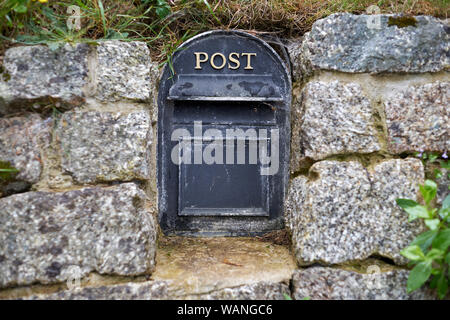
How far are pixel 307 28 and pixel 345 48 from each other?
24cm

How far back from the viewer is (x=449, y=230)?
4.26 feet

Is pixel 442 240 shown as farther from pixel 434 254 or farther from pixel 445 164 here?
pixel 445 164

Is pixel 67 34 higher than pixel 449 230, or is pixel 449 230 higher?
pixel 67 34

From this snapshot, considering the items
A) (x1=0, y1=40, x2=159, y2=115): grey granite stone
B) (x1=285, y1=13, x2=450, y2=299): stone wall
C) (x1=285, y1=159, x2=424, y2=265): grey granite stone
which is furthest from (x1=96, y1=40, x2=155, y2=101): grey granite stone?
(x1=285, y1=159, x2=424, y2=265): grey granite stone

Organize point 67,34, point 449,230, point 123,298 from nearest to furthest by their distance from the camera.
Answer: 1. point 449,230
2. point 123,298
3. point 67,34

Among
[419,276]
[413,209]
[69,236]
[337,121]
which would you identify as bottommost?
[419,276]

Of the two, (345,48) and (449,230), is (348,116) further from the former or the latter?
(449,230)

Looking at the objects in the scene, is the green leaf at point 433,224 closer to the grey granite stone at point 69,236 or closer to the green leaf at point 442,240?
the green leaf at point 442,240

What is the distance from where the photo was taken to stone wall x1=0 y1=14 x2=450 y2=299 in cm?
143

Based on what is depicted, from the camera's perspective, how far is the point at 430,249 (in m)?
1.37

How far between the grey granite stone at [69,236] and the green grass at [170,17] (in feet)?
2.12

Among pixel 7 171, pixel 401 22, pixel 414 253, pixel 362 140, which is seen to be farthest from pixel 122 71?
pixel 414 253

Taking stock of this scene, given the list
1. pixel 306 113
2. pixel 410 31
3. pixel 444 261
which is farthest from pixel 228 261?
pixel 410 31

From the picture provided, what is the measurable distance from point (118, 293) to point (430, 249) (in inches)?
46.0
